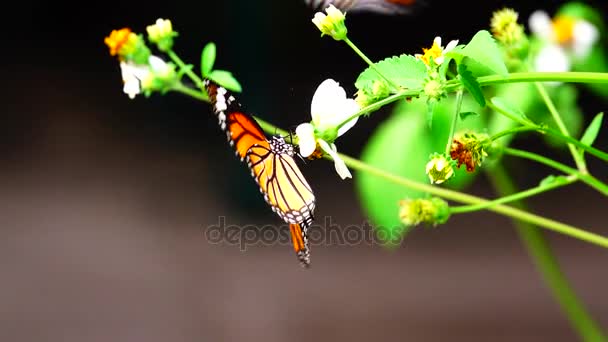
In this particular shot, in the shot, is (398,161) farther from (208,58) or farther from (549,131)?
(549,131)

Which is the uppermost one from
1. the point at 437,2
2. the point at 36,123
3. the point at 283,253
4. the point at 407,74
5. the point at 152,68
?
the point at 36,123

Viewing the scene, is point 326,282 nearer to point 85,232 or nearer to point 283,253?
point 283,253

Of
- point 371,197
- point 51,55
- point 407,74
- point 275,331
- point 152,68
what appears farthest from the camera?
point 275,331

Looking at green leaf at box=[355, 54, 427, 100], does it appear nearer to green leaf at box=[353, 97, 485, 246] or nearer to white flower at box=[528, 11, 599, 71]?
green leaf at box=[353, 97, 485, 246]

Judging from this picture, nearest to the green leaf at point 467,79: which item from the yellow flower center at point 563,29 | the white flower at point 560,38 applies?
the white flower at point 560,38

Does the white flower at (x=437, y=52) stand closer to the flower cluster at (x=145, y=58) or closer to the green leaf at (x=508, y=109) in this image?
the green leaf at (x=508, y=109)

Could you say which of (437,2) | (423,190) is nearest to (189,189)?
(437,2)
